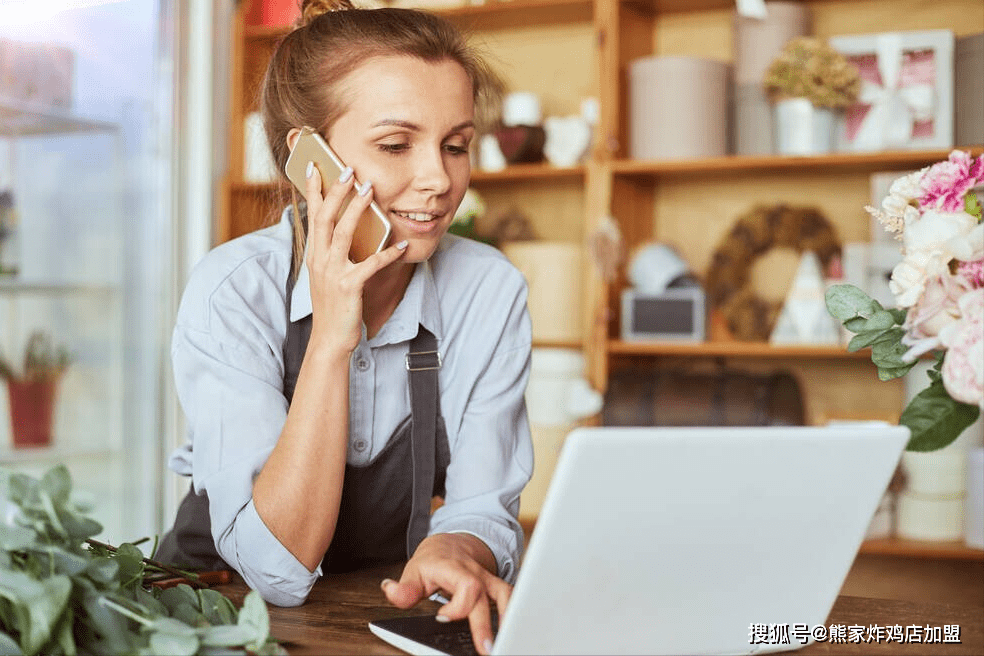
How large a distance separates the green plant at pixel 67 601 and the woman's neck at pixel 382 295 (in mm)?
685

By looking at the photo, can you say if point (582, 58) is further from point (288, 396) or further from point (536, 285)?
point (288, 396)

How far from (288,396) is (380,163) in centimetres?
31

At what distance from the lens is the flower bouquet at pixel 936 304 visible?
762 millimetres

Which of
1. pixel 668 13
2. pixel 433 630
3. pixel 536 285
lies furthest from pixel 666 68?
pixel 433 630

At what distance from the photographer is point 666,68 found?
2928 mm

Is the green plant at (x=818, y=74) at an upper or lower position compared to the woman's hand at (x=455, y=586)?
upper

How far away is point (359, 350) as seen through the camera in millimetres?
1369

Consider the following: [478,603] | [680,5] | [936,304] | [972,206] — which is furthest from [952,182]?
[680,5]

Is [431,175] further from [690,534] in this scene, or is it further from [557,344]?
[557,344]

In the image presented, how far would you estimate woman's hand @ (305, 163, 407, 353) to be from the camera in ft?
3.96

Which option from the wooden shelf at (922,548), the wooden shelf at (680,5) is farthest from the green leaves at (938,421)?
Answer: the wooden shelf at (680,5)

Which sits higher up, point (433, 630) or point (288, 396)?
point (288, 396)

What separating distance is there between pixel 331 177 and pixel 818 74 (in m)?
1.81

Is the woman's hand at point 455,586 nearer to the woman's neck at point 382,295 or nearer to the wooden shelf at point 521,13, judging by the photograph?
the woman's neck at point 382,295
